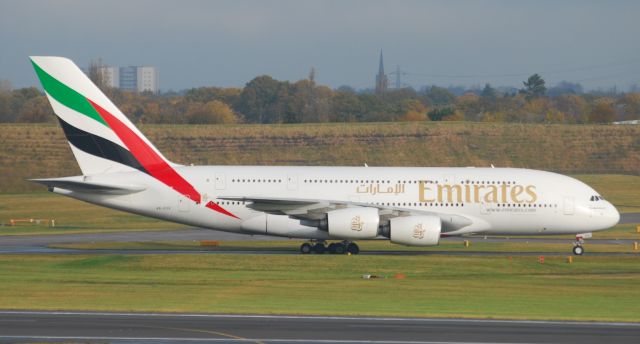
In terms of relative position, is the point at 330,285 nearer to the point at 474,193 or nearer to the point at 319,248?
the point at 319,248

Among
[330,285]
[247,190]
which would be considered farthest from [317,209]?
[330,285]

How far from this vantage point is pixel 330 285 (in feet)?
113

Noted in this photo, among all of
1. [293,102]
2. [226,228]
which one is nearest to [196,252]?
[226,228]

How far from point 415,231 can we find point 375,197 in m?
2.71

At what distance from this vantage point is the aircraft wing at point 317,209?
43500mm

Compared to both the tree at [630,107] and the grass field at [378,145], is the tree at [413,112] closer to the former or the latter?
the grass field at [378,145]

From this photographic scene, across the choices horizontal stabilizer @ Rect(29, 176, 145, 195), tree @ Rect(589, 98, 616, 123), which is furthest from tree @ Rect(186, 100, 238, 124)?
horizontal stabilizer @ Rect(29, 176, 145, 195)

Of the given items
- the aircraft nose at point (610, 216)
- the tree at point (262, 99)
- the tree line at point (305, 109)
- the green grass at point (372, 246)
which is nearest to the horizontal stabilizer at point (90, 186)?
the green grass at point (372, 246)

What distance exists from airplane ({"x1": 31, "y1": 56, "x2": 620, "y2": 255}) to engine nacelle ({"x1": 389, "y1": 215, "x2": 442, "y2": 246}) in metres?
0.50

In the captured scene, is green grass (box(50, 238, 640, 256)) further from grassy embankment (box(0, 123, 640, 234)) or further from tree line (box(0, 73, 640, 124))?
tree line (box(0, 73, 640, 124))

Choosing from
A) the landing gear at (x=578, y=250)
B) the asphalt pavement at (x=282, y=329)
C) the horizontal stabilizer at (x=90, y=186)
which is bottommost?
the asphalt pavement at (x=282, y=329)

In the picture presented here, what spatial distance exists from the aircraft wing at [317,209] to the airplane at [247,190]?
0.04m

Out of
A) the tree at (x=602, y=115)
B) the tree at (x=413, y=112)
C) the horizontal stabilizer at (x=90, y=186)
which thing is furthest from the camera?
the tree at (x=602, y=115)

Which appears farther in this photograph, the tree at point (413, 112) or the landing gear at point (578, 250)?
the tree at point (413, 112)
